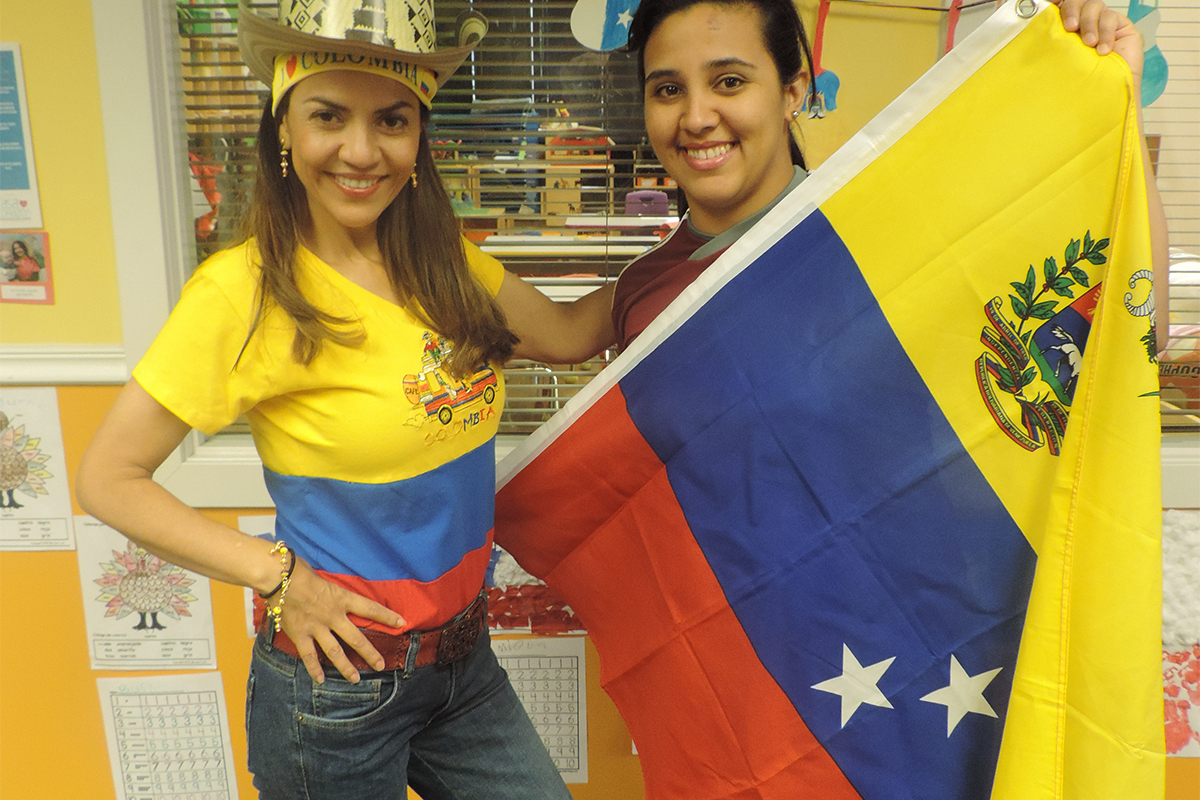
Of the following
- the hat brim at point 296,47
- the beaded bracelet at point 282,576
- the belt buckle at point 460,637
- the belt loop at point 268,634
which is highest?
the hat brim at point 296,47

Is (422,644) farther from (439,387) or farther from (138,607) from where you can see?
(138,607)

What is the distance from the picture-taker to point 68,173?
5.56ft

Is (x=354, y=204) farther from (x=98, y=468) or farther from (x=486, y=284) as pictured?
(x=98, y=468)

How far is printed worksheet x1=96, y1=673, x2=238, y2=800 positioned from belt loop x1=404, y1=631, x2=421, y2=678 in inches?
39.9

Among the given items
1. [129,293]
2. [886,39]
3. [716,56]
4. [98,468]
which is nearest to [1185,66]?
[886,39]

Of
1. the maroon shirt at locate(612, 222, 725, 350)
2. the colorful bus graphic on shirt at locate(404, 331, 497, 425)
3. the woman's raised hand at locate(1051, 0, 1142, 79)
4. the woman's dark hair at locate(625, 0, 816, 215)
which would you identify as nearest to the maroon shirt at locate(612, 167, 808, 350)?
the maroon shirt at locate(612, 222, 725, 350)

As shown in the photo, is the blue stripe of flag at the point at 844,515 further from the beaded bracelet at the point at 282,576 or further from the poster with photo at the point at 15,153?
the poster with photo at the point at 15,153

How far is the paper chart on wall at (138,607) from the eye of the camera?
6.00ft

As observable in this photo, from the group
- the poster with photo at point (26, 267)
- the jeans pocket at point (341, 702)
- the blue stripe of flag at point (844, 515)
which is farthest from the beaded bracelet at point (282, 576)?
the poster with photo at point (26, 267)

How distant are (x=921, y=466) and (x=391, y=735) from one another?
0.81m

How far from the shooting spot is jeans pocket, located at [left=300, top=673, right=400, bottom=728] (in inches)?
43.5

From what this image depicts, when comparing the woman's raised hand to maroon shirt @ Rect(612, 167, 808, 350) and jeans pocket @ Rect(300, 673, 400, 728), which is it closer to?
maroon shirt @ Rect(612, 167, 808, 350)

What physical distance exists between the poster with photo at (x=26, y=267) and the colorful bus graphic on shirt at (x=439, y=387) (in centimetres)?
113

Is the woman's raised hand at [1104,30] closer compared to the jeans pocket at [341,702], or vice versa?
the woman's raised hand at [1104,30]
